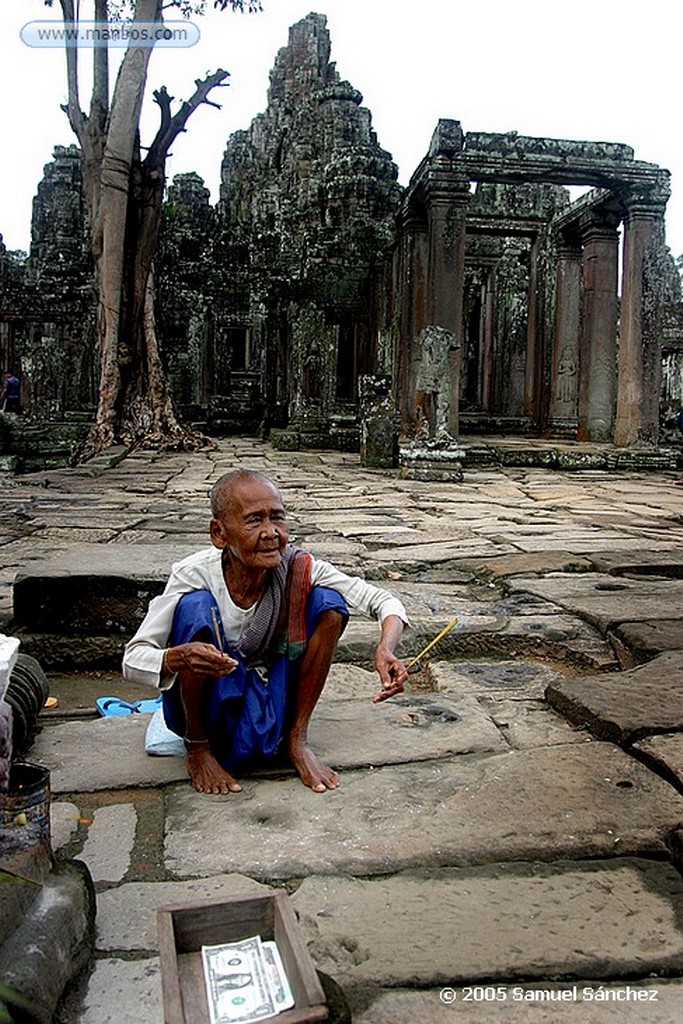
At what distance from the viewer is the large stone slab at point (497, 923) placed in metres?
1.69

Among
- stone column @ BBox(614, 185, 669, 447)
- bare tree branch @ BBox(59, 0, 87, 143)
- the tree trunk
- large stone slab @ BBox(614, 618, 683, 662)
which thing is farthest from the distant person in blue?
large stone slab @ BBox(614, 618, 683, 662)

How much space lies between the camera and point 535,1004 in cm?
159

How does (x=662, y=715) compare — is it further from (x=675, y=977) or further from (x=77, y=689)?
(x=77, y=689)

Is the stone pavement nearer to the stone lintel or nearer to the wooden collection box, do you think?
the wooden collection box

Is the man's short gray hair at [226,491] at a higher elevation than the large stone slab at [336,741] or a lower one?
higher

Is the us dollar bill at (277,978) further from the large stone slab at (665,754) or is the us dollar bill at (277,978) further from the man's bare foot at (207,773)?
the large stone slab at (665,754)

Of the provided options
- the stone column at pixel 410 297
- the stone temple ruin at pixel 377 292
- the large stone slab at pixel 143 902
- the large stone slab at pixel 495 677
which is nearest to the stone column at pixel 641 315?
the stone temple ruin at pixel 377 292

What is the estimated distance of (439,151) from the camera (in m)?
13.2

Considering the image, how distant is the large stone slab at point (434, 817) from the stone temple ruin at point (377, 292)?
384 inches

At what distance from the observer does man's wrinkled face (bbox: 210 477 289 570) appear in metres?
2.56

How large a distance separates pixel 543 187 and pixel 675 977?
2029 cm

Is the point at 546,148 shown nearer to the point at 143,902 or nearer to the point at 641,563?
the point at 641,563

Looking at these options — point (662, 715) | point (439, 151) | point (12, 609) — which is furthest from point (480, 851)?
point (439, 151)

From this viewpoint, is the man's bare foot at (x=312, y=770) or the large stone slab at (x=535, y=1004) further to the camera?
the man's bare foot at (x=312, y=770)
